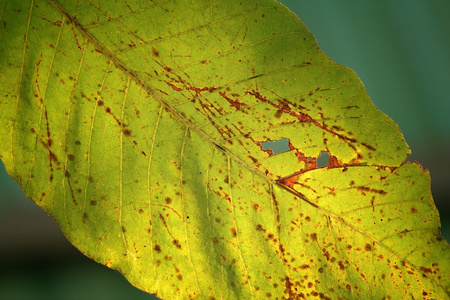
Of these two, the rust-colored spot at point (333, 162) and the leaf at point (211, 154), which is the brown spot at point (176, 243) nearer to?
the leaf at point (211, 154)

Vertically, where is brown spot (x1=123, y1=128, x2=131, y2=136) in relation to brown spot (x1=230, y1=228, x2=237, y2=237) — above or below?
above

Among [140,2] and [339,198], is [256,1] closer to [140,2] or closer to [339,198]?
[140,2]

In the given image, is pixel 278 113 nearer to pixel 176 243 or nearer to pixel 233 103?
pixel 233 103

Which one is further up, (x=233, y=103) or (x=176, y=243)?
(x=233, y=103)

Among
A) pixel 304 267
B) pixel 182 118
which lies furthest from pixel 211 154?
pixel 304 267

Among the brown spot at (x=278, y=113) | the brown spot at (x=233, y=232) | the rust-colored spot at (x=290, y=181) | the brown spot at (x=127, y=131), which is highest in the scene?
the brown spot at (x=278, y=113)

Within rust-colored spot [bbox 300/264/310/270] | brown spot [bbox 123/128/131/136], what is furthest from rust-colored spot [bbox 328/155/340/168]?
brown spot [bbox 123/128/131/136]

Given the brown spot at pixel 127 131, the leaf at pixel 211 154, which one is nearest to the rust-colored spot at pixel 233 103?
the leaf at pixel 211 154

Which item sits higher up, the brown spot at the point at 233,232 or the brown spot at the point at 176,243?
the brown spot at the point at 233,232

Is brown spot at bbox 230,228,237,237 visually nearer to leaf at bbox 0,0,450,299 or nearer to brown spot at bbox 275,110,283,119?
leaf at bbox 0,0,450,299
